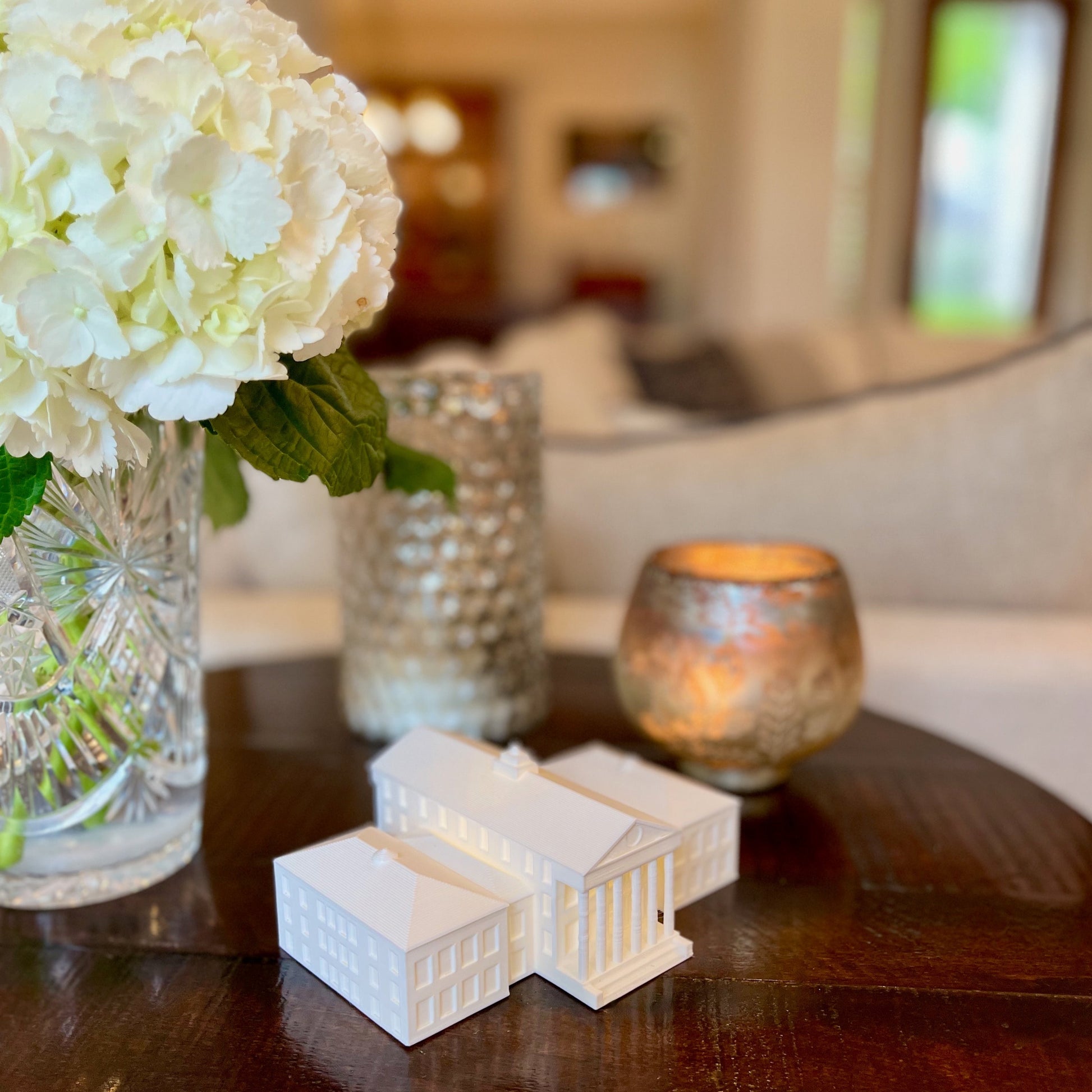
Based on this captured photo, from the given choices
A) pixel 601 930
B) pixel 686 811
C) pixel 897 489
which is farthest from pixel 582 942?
pixel 897 489

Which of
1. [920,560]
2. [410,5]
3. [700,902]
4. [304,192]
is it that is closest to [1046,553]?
[920,560]

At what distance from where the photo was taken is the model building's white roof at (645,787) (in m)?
0.58

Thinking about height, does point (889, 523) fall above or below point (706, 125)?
below

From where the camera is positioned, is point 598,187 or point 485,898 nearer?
point 485,898

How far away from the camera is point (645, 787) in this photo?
60 cm

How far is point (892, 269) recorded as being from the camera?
4.91 metres

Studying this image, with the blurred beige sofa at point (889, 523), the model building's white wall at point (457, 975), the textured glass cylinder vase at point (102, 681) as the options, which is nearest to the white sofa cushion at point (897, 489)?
the blurred beige sofa at point (889, 523)

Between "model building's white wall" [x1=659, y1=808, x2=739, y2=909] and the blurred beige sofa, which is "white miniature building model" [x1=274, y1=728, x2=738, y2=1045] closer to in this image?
"model building's white wall" [x1=659, y1=808, x2=739, y2=909]

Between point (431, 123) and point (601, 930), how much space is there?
6.84m

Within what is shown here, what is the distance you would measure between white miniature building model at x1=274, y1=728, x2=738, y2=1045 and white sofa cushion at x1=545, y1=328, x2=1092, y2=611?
1.82 feet

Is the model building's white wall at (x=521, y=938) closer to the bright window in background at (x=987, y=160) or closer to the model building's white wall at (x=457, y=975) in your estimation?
the model building's white wall at (x=457, y=975)

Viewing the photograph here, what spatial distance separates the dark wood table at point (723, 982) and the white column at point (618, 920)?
0.02 m

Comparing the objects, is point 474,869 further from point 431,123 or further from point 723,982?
point 431,123

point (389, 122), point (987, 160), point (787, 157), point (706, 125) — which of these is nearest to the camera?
point (787, 157)
